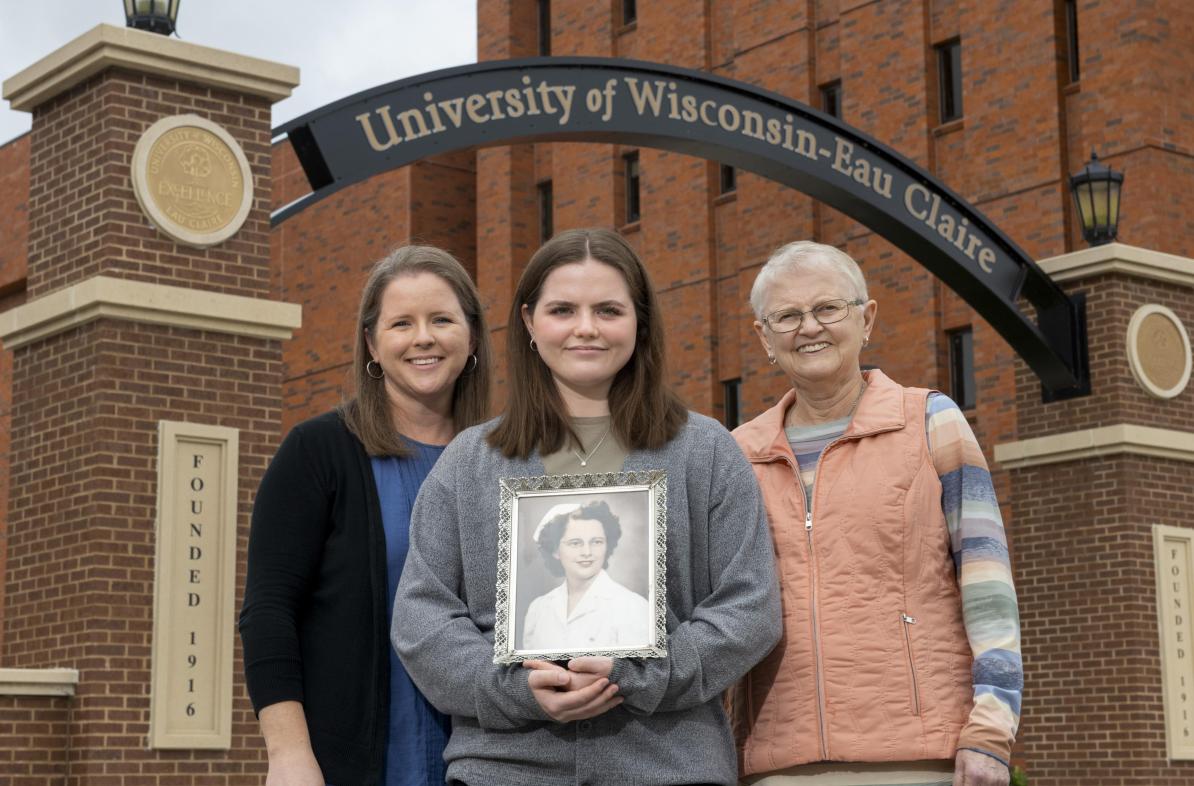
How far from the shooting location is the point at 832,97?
79.6 feet

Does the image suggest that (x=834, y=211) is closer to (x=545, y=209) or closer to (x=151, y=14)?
(x=545, y=209)

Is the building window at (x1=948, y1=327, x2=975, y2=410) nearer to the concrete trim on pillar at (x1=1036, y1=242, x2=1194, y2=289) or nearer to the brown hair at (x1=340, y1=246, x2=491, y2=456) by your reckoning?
the concrete trim on pillar at (x1=1036, y1=242, x2=1194, y2=289)

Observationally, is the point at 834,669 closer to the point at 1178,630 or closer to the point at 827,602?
the point at 827,602

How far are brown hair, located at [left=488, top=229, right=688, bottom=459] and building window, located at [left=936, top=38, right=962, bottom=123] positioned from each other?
19.7 meters

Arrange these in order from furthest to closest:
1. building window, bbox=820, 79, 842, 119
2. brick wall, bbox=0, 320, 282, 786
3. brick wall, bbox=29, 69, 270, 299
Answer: building window, bbox=820, 79, 842, 119 < brick wall, bbox=29, 69, 270, 299 < brick wall, bbox=0, 320, 282, 786

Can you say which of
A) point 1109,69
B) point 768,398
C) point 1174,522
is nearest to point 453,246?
point 768,398

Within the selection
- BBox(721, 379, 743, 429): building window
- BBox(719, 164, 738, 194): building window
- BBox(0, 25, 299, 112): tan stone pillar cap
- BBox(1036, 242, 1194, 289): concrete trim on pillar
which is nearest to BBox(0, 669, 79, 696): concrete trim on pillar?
BBox(0, 25, 299, 112): tan stone pillar cap

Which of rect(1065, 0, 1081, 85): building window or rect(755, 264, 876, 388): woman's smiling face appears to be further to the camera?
rect(1065, 0, 1081, 85): building window

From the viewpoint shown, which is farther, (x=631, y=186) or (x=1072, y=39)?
(x=631, y=186)

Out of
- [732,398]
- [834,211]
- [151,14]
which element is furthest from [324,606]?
[732,398]

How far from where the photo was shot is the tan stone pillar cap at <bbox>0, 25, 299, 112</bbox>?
948 cm

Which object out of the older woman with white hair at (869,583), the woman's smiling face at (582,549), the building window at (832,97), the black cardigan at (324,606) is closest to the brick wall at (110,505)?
the black cardigan at (324,606)

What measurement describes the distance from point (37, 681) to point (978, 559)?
6.38 m

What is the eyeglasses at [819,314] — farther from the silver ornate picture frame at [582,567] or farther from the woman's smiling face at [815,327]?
Answer: the silver ornate picture frame at [582,567]
